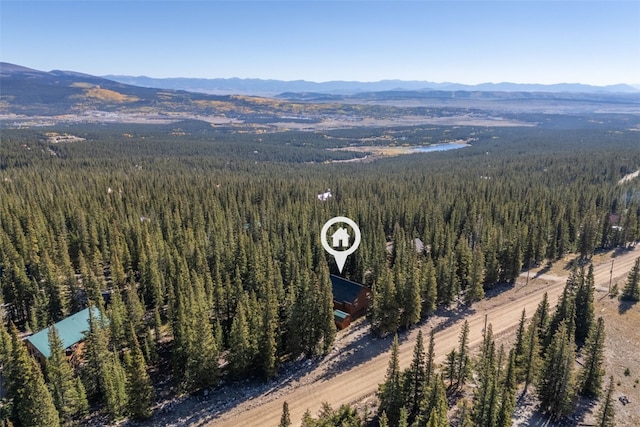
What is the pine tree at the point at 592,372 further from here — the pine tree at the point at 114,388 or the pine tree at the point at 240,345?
the pine tree at the point at 114,388

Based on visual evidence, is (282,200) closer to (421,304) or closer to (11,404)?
(421,304)

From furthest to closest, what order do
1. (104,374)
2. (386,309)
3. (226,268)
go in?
(226,268) → (386,309) → (104,374)

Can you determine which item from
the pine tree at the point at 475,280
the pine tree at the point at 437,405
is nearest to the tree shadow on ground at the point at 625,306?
the pine tree at the point at 475,280

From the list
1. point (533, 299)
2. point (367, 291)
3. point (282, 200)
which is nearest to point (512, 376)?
point (367, 291)

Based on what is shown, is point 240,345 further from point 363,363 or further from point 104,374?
point 363,363

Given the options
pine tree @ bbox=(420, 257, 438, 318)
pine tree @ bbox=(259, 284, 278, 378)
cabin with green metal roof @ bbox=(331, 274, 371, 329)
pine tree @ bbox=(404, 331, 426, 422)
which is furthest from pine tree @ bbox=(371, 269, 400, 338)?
pine tree @ bbox=(404, 331, 426, 422)

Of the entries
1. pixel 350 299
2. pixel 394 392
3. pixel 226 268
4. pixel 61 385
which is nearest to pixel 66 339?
pixel 61 385

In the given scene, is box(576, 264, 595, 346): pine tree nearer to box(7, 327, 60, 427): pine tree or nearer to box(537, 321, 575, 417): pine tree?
box(537, 321, 575, 417): pine tree

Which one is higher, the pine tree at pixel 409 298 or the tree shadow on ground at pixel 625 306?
the pine tree at pixel 409 298
